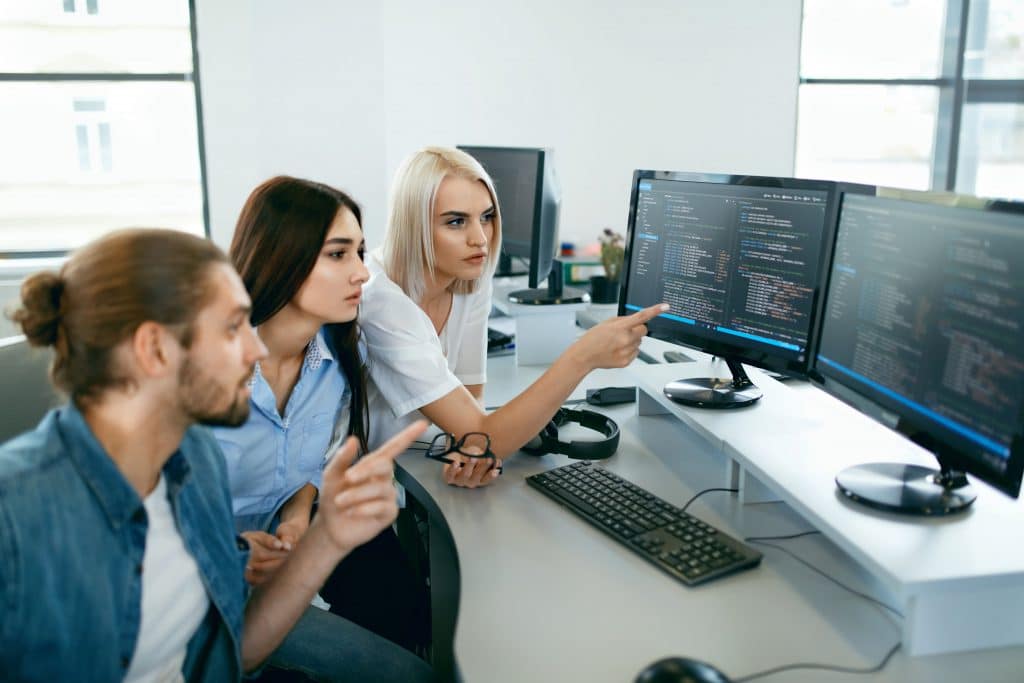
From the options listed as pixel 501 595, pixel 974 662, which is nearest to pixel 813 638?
pixel 974 662

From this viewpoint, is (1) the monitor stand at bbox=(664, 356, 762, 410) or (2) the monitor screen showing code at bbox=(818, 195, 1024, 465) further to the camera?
(1) the monitor stand at bbox=(664, 356, 762, 410)

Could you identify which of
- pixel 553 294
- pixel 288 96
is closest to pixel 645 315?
pixel 553 294

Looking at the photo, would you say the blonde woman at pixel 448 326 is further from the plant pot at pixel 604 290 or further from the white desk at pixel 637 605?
the plant pot at pixel 604 290

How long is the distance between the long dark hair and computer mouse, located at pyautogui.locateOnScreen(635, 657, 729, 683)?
954mm

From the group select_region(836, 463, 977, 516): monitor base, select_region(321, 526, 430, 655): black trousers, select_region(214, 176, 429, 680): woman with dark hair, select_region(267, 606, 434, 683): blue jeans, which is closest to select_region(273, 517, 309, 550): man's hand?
select_region(214, 176, 429, 680): woman with dark hair

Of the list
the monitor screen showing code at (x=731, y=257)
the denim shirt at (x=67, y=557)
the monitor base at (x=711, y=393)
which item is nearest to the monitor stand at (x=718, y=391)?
the monitor base at (x=711, y=393)

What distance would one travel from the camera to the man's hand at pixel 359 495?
117 centimetres

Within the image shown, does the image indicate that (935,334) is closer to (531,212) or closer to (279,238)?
(279,238)

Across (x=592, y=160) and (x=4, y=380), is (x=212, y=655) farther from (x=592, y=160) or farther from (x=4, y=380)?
(x=592, y=160)

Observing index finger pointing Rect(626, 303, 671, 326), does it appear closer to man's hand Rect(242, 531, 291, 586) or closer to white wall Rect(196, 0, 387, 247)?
man's hand Rect(242, 531, 291, 586)

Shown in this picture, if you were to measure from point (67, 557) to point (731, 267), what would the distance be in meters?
1.17

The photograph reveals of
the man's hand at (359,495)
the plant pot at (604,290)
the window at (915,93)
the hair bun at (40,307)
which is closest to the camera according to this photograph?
the hair bun at (40,307)

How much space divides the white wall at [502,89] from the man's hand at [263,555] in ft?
9.12

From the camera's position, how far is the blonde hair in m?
2.03
